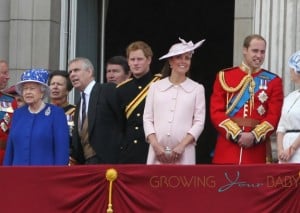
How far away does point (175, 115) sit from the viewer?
10.1 m

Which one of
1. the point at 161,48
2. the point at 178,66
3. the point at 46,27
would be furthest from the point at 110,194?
the point at 161,48

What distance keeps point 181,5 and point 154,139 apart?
8854 millimetres

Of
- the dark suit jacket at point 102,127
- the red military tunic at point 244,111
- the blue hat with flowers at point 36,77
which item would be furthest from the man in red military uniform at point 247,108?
the blue hat with flowers at point 36,77

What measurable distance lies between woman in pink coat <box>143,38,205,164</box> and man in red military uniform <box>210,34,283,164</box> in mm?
278

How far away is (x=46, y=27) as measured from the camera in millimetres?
13508

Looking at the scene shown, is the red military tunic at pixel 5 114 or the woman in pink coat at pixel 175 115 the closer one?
the woman in pink coat at pixel 175 115

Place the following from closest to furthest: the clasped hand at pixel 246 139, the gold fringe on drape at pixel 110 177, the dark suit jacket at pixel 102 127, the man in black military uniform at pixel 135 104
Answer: the gold fringe on drape at pixel 110 177 → the clasped hand at pixel 246 139 → the dark suit jacket at pixel 102 127 → the man in black military uniform at pixel 135 104

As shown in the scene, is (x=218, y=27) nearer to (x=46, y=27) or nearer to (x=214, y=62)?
(x=214, y=62)

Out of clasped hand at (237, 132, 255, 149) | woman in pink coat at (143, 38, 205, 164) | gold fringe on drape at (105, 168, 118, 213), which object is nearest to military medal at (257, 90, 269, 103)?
clasped hand at (237, 132, 255, 149)

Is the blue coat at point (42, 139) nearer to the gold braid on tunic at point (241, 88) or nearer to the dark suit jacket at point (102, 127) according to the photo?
the dark suit jacket at point (102, 127)

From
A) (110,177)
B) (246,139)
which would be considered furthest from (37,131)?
(246,139)

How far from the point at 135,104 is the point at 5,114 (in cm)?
155

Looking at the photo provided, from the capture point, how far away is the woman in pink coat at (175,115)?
9961 millimetres

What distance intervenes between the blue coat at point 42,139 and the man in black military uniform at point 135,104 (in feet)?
2.56
